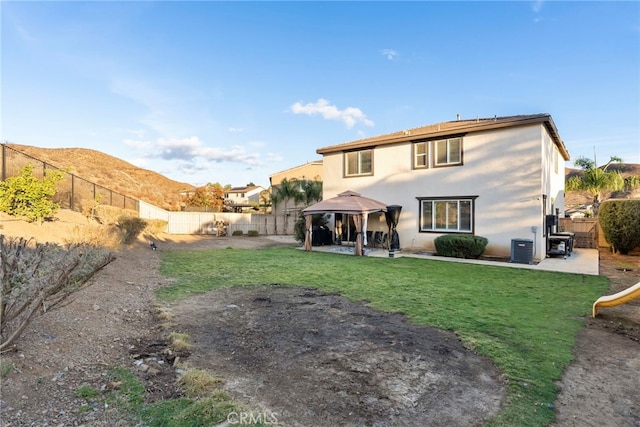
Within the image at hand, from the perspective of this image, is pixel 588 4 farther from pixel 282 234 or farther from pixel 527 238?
pixel 282 234

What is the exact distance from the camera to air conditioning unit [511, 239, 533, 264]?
12.0m

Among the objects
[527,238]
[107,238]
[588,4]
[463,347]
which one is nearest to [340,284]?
[463,347]

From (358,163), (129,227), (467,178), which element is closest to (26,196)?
(129,227)

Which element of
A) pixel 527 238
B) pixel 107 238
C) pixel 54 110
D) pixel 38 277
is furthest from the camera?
pixel 527 238

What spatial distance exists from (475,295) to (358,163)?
11.5m

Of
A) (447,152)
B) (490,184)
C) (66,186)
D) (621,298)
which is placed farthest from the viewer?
(66,186)

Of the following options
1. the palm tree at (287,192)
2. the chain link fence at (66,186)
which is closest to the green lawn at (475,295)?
the chain link fence at (66,186)

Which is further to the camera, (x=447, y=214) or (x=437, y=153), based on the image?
(x=437, y=153)

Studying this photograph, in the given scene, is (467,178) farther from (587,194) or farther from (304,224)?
(587,194)

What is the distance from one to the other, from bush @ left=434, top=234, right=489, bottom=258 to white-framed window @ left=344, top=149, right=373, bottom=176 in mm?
5639

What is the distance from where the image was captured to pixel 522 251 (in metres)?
12.1

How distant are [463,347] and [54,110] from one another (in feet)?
46.7

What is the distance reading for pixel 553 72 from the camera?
14008mm

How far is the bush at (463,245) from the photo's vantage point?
13.1m
